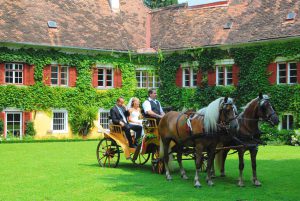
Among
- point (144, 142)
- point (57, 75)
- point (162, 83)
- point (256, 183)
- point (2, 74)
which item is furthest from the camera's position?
point (162, 83)

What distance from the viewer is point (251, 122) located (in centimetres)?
1122

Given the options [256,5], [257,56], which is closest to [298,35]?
[257,56]

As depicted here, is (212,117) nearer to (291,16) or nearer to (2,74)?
(291,16)

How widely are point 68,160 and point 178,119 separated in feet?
19.7

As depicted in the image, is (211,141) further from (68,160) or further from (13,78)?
(13,78)

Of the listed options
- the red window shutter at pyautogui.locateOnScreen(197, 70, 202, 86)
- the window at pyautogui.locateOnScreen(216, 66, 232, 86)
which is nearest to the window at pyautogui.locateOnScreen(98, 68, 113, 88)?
the red window shutter at pyautogui.locateOnScreen(197, 70, 202, 86)

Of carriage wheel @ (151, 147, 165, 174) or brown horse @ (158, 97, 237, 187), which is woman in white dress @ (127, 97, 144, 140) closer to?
carriage wheel @ (151, 147, 165, 174)

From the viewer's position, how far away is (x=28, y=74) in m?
28.3

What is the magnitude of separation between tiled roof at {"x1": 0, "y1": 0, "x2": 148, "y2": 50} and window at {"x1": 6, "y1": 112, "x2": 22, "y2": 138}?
4.48m

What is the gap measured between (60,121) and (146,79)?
273 inches

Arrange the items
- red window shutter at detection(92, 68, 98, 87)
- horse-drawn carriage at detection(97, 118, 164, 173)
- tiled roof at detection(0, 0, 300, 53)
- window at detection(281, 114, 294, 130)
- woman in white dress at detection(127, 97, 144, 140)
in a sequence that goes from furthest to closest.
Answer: red window shutter at detection(92, 68, 98, 87) < tiled roof at detection(0, 0, 300, 53) < window at detection(281, 114, 294, 130) < woman in white dress at detection(127, 97, 144, 140) < horse-drawn carriage at detection(97, 118, 164, 173)

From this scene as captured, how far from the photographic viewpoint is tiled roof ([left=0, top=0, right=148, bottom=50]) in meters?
28.5

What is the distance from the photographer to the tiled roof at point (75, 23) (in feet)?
93.5

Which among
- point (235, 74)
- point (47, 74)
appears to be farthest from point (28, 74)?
point (235, 74)
